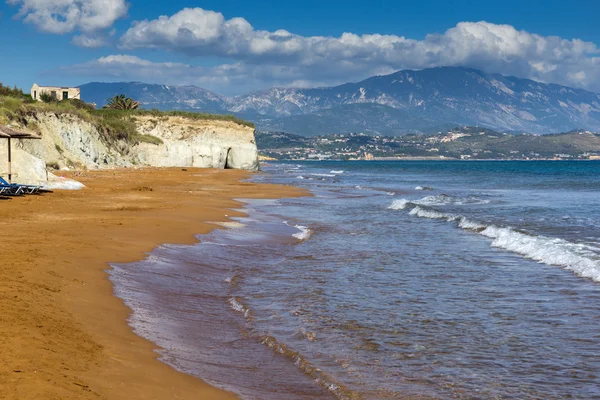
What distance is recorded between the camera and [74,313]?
8.79m

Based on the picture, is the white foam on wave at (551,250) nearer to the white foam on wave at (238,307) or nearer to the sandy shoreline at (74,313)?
the white foam on wave at (238,307)

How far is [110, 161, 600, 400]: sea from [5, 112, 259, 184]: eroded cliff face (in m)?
29.3

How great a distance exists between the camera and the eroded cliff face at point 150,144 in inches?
1918

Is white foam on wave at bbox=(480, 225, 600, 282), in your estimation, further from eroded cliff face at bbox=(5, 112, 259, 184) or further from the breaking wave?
eroded cliff face at bbox=(5, 112, 259, 184)

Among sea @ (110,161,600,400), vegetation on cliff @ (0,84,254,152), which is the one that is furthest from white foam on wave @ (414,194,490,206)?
vegetation on cliff @ (0,84,254,152)

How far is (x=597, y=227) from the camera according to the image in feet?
80.4

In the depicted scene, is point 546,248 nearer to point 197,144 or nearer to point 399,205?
point 399,205

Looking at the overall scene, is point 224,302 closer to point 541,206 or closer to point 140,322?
point 140,322

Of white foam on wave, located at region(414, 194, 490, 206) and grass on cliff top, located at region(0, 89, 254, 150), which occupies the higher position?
grass on cliff top, located at region(0, 89, 254, 150)

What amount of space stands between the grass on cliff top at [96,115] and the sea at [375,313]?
31.2m

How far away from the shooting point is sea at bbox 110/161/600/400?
7625 mm

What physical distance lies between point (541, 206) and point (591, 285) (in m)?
23.0

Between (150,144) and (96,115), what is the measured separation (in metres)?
6.80

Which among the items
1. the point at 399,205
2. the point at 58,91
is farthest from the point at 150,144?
the point at 399,205
